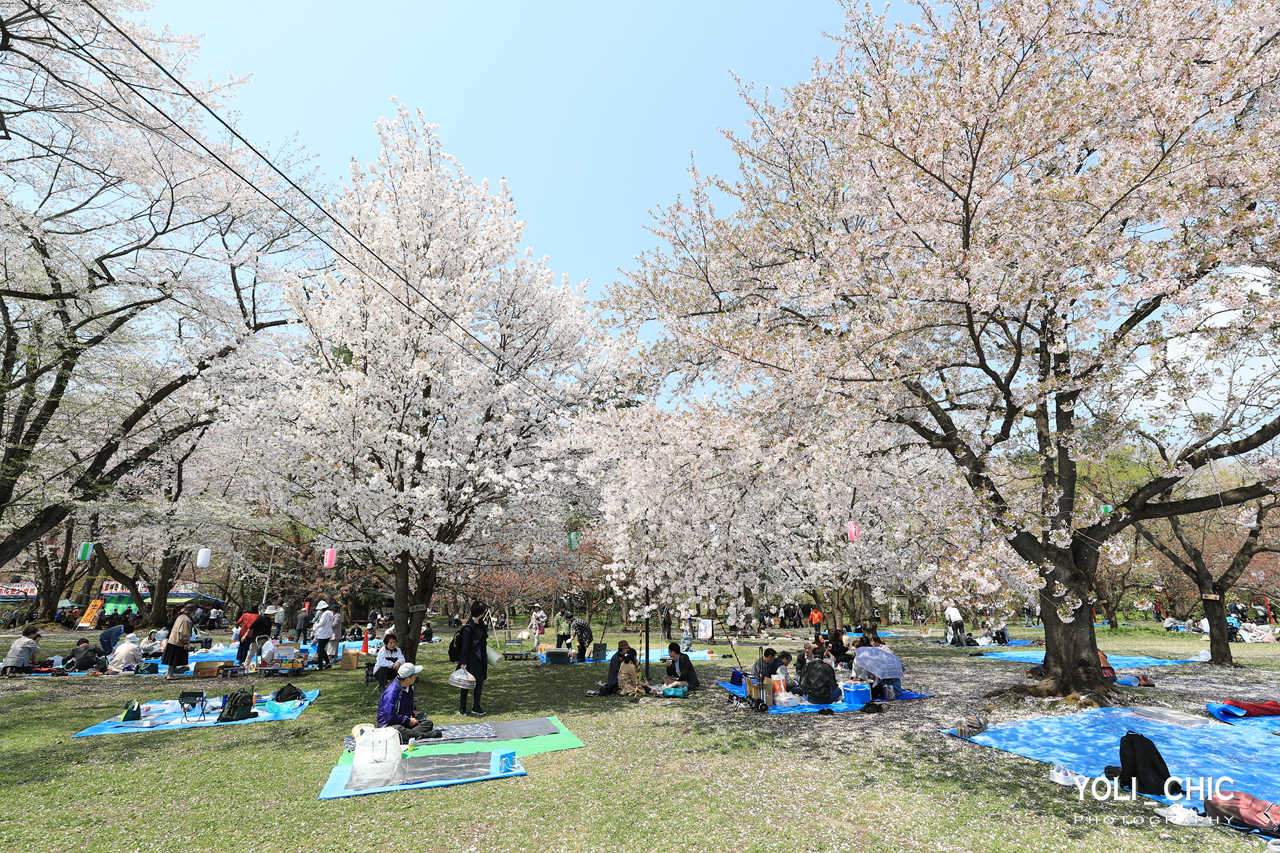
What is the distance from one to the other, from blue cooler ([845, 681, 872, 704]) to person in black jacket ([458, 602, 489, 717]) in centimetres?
775

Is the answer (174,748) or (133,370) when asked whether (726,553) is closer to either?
(174,748)

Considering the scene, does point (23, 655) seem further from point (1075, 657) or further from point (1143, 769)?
point (1075, 657)

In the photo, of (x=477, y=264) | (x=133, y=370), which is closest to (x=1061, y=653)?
(x=477, y=264)

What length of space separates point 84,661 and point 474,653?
12.2 m

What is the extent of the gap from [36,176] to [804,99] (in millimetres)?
16167

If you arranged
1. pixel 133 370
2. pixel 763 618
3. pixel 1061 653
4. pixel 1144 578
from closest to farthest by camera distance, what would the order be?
pixel 1061 653
pixel 133 370
pixel 1144 578
pixel 763 618

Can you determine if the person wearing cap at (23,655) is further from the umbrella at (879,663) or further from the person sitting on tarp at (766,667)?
the umbrella at (879,663)

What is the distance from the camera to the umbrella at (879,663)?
483 inches

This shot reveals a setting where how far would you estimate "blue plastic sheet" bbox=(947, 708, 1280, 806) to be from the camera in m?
7.26

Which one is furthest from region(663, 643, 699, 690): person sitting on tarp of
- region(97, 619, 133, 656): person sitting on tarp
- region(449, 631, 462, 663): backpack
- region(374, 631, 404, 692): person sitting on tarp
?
region(97, 619, 133, 656): person sitting on tarp

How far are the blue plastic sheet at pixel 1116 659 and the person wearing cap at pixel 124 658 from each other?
25551 mm

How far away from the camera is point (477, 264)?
14742 millimetres

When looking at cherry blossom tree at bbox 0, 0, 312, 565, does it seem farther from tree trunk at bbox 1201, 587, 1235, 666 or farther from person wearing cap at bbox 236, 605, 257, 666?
tree trunk at bbox 1201, 587, 1235, 666

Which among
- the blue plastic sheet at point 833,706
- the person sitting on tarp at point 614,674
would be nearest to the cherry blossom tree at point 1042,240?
the blue plastic sheet at point 833,706
